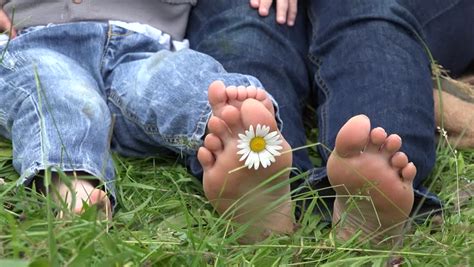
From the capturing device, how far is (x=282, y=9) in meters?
1.70

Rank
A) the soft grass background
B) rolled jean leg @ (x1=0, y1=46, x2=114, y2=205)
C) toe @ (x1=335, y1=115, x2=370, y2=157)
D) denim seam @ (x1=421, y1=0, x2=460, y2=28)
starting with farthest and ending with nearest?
1. denim seam @ (x1=421, y1=0, x2=460, y2=28)
2. rolled jean leg @ (x1=0, y1=46, x2=114, y2=205)
3. toe @ (x1=335, y1=115, x2=370, y2=157)
4. the soft grass background

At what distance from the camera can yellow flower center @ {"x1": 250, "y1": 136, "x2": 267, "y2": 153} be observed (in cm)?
120

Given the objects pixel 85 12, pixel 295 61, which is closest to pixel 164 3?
pixel 85 12

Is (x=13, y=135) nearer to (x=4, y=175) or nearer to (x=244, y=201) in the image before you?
(x=4, y=175)

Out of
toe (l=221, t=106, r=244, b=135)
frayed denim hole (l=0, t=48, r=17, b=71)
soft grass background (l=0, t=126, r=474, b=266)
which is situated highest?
toe (l=221, t=106, r=244, b=135)

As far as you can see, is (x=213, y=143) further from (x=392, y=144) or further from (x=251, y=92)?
(x=392, y=144)


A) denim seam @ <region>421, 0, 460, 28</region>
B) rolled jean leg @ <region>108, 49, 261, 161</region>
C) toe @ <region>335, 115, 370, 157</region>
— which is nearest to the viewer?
toe @ <region>335, 115, 370, 157</region>

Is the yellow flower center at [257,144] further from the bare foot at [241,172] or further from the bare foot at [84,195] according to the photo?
the bare foot at [84,195]

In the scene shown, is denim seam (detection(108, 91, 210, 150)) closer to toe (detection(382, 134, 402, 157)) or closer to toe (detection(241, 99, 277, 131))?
toe (detection(241, 99, 277, 131))

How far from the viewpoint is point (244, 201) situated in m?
1.22

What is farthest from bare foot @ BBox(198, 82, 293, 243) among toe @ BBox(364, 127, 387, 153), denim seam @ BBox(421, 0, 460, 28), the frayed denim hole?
denim seam @ BBox(421, 0, 460, 28)

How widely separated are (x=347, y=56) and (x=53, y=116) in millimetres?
550

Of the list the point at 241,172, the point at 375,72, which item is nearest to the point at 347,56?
the point at 375,72

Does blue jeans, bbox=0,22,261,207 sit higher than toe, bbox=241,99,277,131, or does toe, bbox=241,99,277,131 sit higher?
toe, bbox=241,99,277,131
